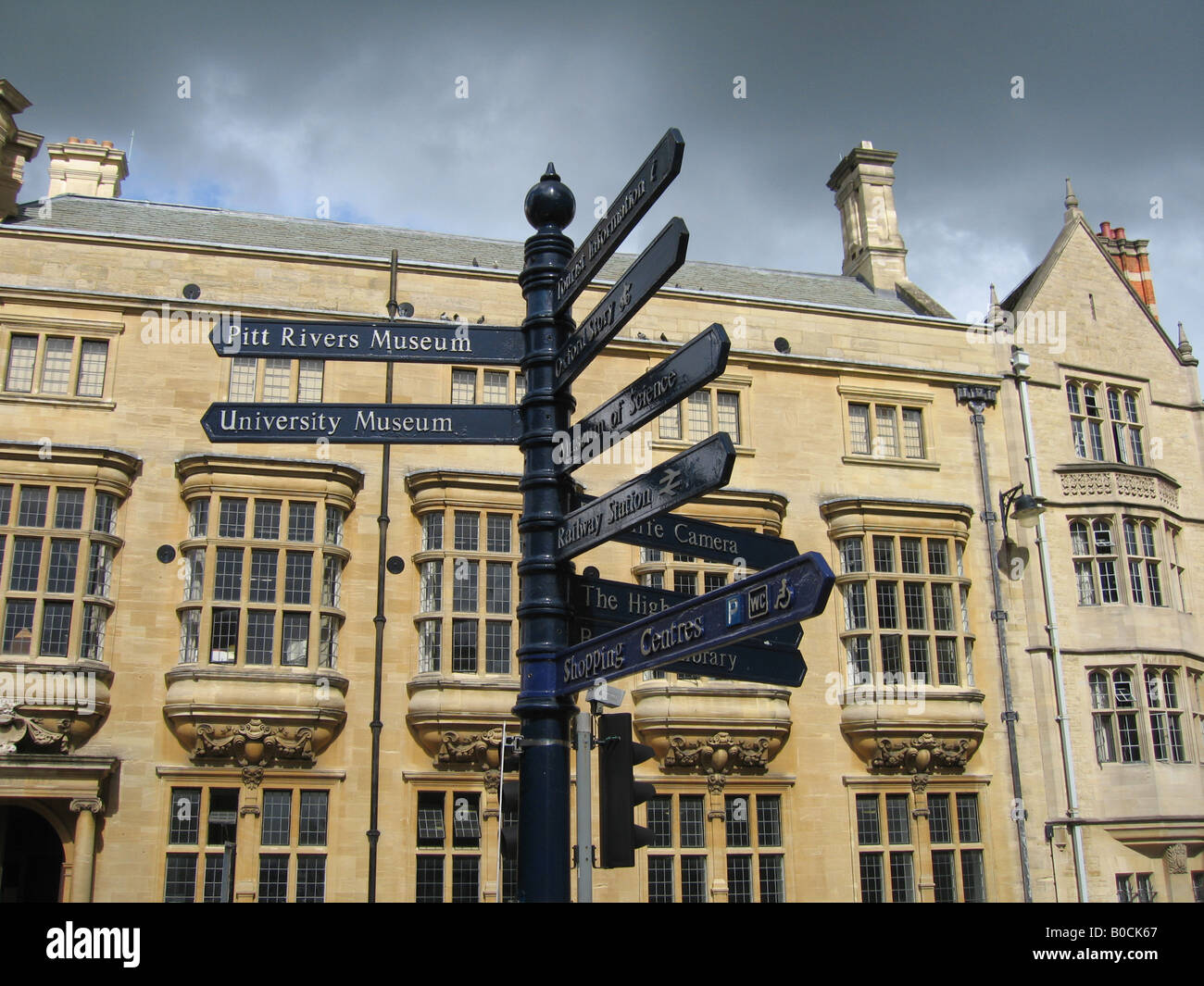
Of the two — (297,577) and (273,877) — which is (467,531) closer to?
(297,577)

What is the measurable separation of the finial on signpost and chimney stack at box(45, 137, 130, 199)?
73.3ft

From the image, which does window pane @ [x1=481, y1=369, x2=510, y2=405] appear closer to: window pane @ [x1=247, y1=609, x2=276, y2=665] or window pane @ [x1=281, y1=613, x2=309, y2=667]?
window pane @ [x1=281, y1=613, x2=309, y2=667]

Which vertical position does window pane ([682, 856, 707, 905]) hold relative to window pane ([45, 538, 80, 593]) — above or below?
below

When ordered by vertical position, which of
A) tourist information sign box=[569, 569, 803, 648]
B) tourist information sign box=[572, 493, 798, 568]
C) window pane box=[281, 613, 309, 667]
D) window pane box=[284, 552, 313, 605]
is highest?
window pane box=[284, 552, 313, 605]

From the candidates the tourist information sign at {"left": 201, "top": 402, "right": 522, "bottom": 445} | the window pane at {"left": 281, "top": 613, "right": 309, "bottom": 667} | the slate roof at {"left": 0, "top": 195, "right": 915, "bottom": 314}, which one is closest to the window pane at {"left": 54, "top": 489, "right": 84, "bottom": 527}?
the window pane at {"left": 281, "top": 613, "right": 309, "bottom": 667}

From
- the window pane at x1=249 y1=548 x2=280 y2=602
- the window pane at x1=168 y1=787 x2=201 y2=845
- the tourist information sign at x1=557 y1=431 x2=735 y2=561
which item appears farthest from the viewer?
the window pane at x1=249 y1=548 x2=280 y2=602

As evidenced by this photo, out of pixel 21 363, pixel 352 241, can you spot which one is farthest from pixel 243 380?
pixel 352 241

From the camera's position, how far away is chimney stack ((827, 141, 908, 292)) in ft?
85.7

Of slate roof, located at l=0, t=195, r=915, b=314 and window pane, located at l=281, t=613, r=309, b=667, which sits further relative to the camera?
slate roof, located at l=0, t=195, r=915, b=314

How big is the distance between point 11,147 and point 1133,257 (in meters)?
23.4

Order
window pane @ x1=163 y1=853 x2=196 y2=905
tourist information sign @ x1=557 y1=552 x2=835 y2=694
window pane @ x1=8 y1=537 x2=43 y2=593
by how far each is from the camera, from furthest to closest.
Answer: window pane @ x1=8 y1=537 x2=43 y2=593 → window pane @ x1=163 y1=853 x2=196 y2=905 → tourist information sign @ x1=557 y1=552 x2=835 y2=694

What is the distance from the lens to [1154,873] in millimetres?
19578
